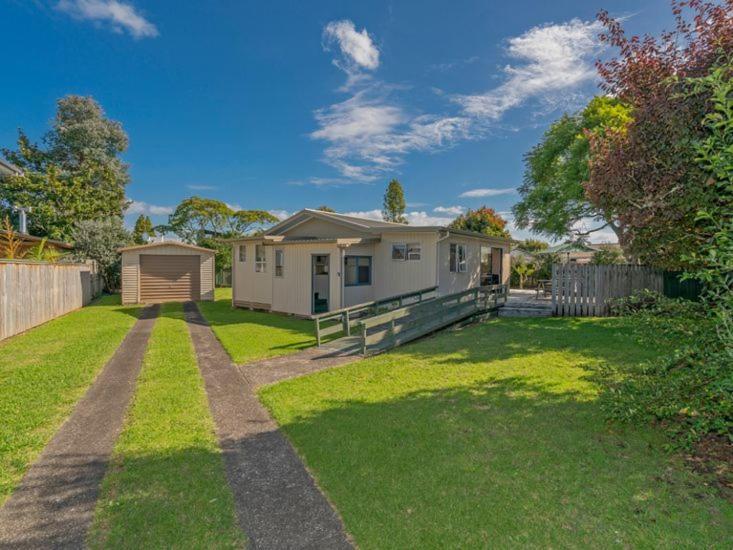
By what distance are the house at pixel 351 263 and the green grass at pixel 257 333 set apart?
43.5 inches

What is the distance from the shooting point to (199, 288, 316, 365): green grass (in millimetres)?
8602

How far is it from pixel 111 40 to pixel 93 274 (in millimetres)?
12552

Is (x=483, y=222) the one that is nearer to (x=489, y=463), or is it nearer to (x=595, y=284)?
(x=595, y=284)

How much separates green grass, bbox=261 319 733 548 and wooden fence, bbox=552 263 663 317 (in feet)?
19.9

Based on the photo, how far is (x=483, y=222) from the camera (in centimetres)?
3566

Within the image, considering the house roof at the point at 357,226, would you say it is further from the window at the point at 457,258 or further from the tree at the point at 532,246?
the tree at the point at 532,246

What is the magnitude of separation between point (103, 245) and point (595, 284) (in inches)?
1055

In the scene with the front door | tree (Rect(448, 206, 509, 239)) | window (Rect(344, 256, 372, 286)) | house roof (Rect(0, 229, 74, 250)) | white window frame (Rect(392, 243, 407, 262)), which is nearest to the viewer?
white window frame (Rect(392, 243, 407, 262))

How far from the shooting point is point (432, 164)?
2412cm

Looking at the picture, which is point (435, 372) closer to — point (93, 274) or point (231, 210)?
point (93, 274)

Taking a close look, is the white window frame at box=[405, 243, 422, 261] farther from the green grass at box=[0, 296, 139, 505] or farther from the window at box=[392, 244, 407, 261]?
the green grass at box=[0, 296, 139, 505]

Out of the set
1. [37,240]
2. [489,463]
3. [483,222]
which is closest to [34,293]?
[37,240]

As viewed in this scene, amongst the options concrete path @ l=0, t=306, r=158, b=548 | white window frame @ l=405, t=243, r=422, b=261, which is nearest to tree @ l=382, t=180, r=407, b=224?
white window frame @ l=405, t=243, r=422, b=261

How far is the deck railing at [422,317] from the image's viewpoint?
868 cm
